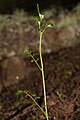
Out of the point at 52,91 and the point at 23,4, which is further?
the point at 23,4

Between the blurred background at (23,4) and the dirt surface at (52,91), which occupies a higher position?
the blurred background at (23,4)

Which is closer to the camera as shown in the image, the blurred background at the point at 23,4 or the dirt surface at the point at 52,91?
the dirt surface at the point at 52,91

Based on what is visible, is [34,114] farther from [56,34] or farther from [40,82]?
[56,34]

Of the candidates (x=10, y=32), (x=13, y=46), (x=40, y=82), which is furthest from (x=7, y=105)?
(x=10, y=32)

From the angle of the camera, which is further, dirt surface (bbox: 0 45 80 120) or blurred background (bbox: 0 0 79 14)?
blurred background (bbox: 0 0 79 14)

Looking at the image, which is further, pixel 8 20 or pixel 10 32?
pixel 8 20

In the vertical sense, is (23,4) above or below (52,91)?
above

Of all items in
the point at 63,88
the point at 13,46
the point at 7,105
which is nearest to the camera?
the point at 63,88

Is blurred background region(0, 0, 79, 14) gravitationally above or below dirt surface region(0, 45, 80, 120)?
above
